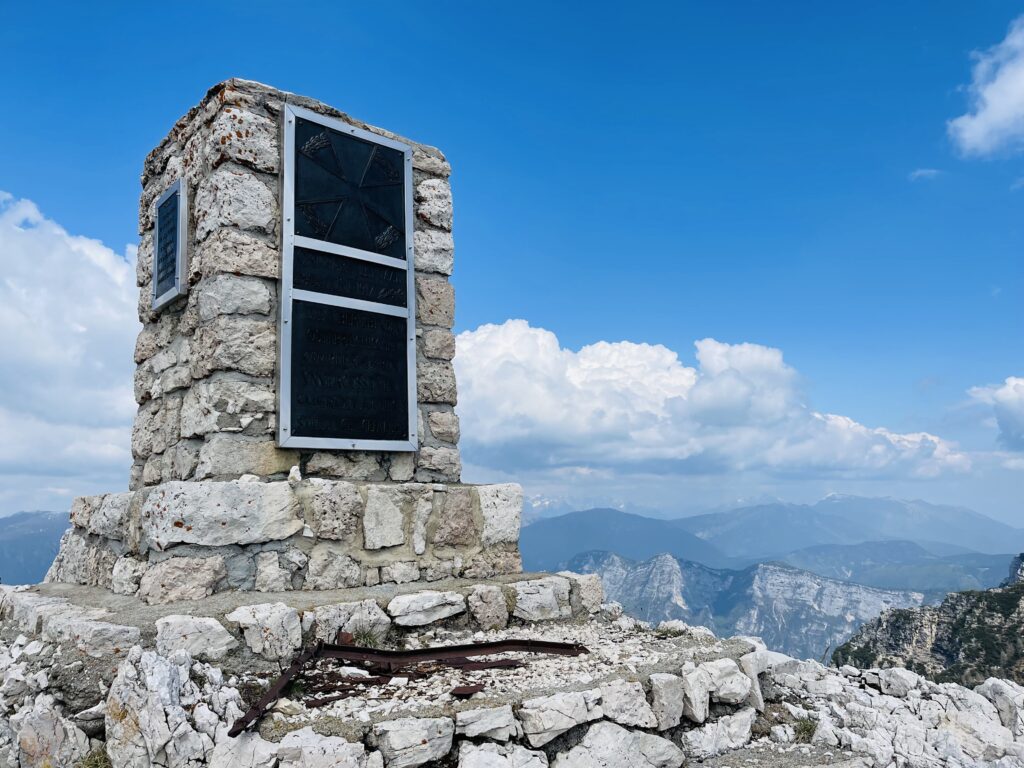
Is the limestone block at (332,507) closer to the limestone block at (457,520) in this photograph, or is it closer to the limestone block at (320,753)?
the limestone block at (457,520)

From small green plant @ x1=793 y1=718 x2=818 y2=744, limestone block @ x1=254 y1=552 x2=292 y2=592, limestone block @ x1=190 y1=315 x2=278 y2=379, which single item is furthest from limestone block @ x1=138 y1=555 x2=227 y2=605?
small green plant @ x1=793 y1=718 x2=818 y2=744

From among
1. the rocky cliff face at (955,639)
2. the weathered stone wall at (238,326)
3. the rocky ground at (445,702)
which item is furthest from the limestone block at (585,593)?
the rocky cliff face at (955,639)

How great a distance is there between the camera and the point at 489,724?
3273 millimetres

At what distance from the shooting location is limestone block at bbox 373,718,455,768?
121 inches

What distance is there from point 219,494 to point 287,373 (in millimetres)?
1004

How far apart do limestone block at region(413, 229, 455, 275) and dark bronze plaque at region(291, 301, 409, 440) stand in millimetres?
639

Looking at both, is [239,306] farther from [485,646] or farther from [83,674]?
[485,646]

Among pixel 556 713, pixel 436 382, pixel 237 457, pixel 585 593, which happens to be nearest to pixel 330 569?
pixel 237 457

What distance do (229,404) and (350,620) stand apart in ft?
5.77

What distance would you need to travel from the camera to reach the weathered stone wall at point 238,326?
5.02m

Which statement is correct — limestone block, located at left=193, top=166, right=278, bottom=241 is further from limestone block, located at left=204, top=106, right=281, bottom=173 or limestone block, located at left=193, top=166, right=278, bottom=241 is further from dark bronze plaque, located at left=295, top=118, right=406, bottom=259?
dark bronze plaque, located at left=295, top=118, right=406, bottom=259

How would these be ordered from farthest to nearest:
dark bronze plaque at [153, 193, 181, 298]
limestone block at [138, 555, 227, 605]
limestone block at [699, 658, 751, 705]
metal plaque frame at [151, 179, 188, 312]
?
dark bronze plaque at [153, 193, 181, 298] → metal plaque frame at [151, 179, 188, 312] → limestone block at [138, 555, 227, 605] → limestone block at [699, 658, 751, 705]

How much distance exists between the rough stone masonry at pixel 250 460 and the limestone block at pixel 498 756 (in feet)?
6.68

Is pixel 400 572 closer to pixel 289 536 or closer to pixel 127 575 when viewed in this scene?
pixel 289 536
